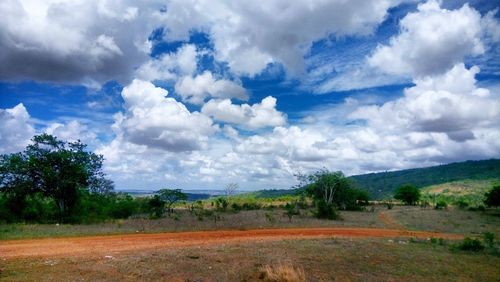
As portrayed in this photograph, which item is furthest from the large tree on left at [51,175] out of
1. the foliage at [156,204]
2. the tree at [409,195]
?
the tree at [409,195]

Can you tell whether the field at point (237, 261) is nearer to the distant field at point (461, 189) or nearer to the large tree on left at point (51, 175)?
the large tree on left at point (51, 175)

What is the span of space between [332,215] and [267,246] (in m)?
26.9

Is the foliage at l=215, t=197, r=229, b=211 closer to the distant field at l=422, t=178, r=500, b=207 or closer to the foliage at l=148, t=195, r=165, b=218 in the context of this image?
the foliage at l=148, t=195, r=165, b=218

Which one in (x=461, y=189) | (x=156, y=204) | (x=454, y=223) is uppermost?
(x=156, y=204)

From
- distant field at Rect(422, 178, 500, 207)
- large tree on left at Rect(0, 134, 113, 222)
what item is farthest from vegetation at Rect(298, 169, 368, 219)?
distant field at Rect(422, 178, 500, 207)

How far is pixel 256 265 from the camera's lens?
14422 mm

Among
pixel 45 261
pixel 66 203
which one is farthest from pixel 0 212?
pixel 45 261

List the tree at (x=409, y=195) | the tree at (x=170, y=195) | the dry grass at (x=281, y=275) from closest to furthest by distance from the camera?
the dry grass at (x=281, y=275) → the tree at (x=170, y=195) → the tree at (x=409, y=195)

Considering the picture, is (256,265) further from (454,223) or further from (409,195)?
(409,195)

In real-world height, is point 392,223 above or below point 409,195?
below

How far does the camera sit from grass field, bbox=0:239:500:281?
12773 millimetres

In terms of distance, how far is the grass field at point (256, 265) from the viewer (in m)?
12.8

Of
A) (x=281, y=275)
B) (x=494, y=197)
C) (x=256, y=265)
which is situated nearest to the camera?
(x=281, y=275)

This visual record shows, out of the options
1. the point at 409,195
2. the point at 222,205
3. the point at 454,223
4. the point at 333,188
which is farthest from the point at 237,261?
the point at 409,195
